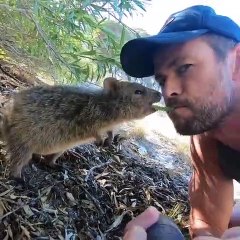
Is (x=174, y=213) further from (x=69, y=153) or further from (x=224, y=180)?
(x=69, y=153)

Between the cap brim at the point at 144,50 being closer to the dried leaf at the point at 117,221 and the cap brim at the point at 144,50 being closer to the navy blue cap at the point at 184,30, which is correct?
the navy blue cap at the point at 184,30

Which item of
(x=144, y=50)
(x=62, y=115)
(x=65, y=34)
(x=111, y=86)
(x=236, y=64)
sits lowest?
(x=62, y=115)

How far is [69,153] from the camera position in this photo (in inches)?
178

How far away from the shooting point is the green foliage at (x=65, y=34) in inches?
148

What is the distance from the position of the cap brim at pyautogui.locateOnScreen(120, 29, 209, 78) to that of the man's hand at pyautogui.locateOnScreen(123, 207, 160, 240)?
1.25 m

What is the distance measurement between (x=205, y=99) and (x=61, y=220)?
1362 millimetres

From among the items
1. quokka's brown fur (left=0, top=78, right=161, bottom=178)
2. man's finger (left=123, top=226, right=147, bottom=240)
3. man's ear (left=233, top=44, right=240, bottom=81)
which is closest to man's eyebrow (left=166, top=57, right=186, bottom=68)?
man's ear (left=233, top=44, right=240, bottom=81)

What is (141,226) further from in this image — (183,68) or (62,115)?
(62,115)

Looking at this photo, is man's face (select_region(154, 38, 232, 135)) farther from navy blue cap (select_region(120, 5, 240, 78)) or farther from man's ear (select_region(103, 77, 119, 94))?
man's ear (select_region(103, 77, 119, 94))

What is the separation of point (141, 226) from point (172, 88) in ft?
4.14

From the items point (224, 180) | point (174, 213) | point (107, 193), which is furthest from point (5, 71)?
point (224, 180)

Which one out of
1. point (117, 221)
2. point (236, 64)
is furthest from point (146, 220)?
point (117, 221)

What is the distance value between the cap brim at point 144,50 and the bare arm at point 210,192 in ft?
2.25

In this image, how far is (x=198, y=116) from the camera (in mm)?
2840
